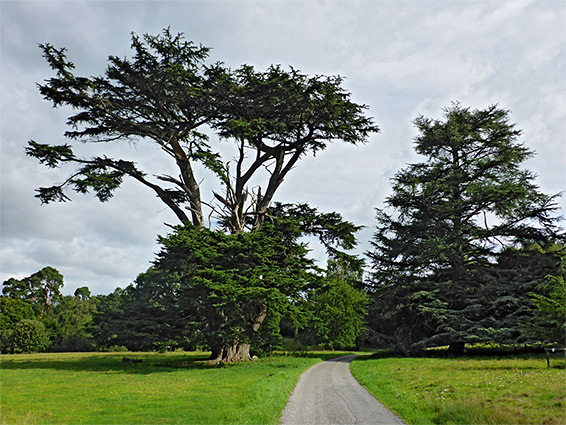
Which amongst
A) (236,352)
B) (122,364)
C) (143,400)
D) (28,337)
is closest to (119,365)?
(122,364)

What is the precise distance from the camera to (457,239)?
3178cm

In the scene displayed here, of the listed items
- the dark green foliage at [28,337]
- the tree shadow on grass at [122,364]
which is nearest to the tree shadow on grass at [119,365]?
the tree shadow on grass at [122,364]

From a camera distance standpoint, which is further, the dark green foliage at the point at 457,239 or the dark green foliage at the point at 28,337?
the dark green foliage at the point at 28,337

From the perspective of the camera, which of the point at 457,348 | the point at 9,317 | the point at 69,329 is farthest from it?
the point at 69,329

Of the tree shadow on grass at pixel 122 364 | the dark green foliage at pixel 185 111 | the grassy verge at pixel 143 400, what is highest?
the dark green foliage at pixel 185 111

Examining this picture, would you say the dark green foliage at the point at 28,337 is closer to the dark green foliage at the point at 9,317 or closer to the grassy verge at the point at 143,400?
the dark green foliage at the point at 9,317

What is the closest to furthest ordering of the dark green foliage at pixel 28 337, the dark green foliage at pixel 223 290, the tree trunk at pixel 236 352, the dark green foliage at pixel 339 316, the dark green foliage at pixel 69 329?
the dark green foliage at pixel 223 290 < the tree trunk at pixel 236 352 < the dark green foliage at pixel 339 316 < the dark green foliage at pixel 28 337 < the dark green foliage at pixel 69 329

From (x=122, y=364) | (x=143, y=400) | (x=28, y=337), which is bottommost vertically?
(x=122, y=364)

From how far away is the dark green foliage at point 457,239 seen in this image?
96.2 feet

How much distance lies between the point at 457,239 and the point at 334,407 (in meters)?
25.1

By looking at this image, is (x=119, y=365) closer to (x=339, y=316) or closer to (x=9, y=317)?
(x=339, y=316)

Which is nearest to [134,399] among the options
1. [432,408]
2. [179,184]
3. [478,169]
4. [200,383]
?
[200,383]

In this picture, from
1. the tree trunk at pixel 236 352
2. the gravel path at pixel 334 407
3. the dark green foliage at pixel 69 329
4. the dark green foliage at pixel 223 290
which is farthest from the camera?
the dark green foliage at pixel 69 329

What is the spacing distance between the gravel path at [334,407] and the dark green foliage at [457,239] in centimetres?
1779
